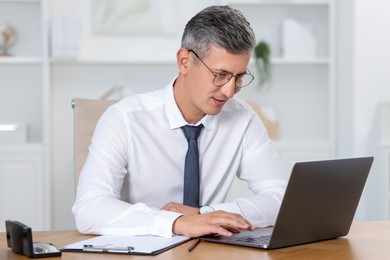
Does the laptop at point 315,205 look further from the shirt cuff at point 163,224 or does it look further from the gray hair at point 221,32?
the gray hair at point 221,32

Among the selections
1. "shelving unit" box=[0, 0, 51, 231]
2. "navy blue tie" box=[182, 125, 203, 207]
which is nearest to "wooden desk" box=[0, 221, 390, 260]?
"navy blue tie" box=[182, 125, 203, 207]

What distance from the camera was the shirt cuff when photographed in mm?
1898

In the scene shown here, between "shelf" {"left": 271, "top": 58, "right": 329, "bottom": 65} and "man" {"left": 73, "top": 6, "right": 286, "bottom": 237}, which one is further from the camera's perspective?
"shelf" {"left": 271, "top": 58, "right": 329, "bottom": 65}

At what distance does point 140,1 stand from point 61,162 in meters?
1.12

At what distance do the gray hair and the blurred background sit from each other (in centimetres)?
240

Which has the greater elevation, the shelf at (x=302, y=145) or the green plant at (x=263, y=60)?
the green plant at (x=263, y=60)

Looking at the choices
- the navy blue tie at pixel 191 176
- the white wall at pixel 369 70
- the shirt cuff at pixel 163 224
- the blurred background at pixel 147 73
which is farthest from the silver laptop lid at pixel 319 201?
the white wall at pixel 369 70

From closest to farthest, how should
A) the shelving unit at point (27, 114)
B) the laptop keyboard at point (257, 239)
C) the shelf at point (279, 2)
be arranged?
the laptop keyboard at point (257, 239), the shelving unit at point (27, 114), the shelf at point (279, 2)

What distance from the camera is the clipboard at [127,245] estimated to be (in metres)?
1.71

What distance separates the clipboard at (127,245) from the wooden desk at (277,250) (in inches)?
0.8

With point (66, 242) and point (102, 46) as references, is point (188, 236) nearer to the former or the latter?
point (66, 242)

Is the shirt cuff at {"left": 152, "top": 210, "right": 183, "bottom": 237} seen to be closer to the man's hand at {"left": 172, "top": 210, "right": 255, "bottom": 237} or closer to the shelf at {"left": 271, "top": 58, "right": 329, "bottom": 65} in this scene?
the man's hand at {"left": 172, "top": 210, "right": 255, "bottom": 237}

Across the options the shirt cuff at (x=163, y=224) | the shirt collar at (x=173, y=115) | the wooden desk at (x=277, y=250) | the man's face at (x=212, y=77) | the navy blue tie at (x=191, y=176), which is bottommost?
the wooden desk at (x=277, y=250)

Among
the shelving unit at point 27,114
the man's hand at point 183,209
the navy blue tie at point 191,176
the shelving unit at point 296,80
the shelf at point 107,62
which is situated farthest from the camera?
the shelving unit at point 296,80
